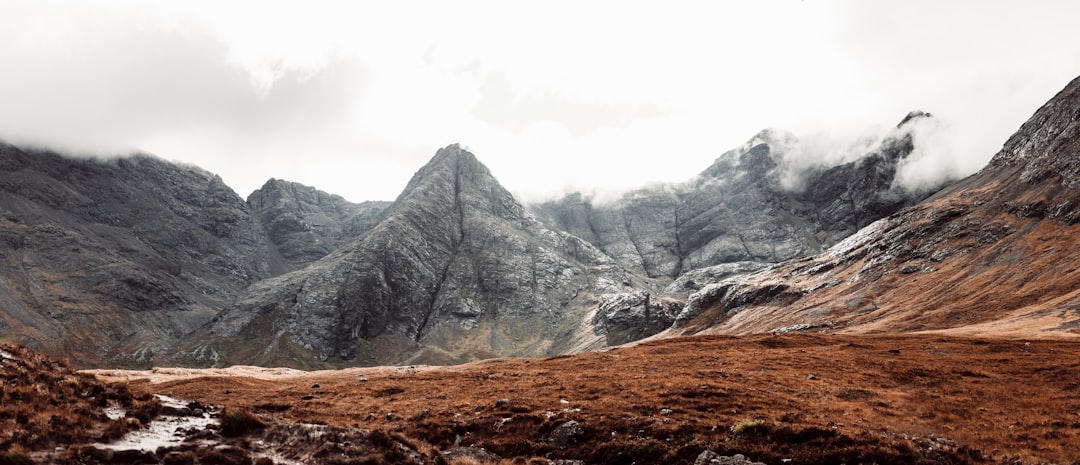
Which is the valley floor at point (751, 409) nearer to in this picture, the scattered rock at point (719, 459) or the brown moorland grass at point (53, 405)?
the scattered rock at point (719, 459)

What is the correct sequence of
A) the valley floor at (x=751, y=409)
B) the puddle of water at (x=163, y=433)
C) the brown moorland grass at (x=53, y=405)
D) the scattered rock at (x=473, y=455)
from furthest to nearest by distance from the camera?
the valley floor at (x=751, y=409), the scattered rock at (x=473, y=455), the puddle of water at (x=163, y=433), the brown moorland grass at (x=53, y=405)

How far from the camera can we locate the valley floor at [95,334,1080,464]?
82.2 feet

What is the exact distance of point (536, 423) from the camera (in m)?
31.2

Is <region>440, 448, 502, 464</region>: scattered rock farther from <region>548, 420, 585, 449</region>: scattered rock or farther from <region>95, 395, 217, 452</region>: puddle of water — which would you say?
<region>95, 395, 217, 452</region>: puddle of water

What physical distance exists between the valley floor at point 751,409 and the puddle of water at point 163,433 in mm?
1595

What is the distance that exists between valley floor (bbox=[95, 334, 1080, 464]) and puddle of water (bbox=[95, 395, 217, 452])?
5.23ft

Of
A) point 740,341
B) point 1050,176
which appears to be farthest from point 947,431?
point 1050,176

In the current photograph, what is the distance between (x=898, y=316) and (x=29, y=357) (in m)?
162

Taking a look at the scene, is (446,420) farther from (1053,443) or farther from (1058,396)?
(1058,396)

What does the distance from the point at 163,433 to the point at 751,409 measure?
3072 centimetres

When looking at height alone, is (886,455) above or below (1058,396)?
above

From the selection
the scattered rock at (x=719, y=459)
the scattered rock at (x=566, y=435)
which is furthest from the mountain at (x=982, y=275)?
the scattered rock at (x=566, y=435)

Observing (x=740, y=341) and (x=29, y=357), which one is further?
(x=740, y=341)

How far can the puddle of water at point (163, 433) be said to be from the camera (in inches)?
703
